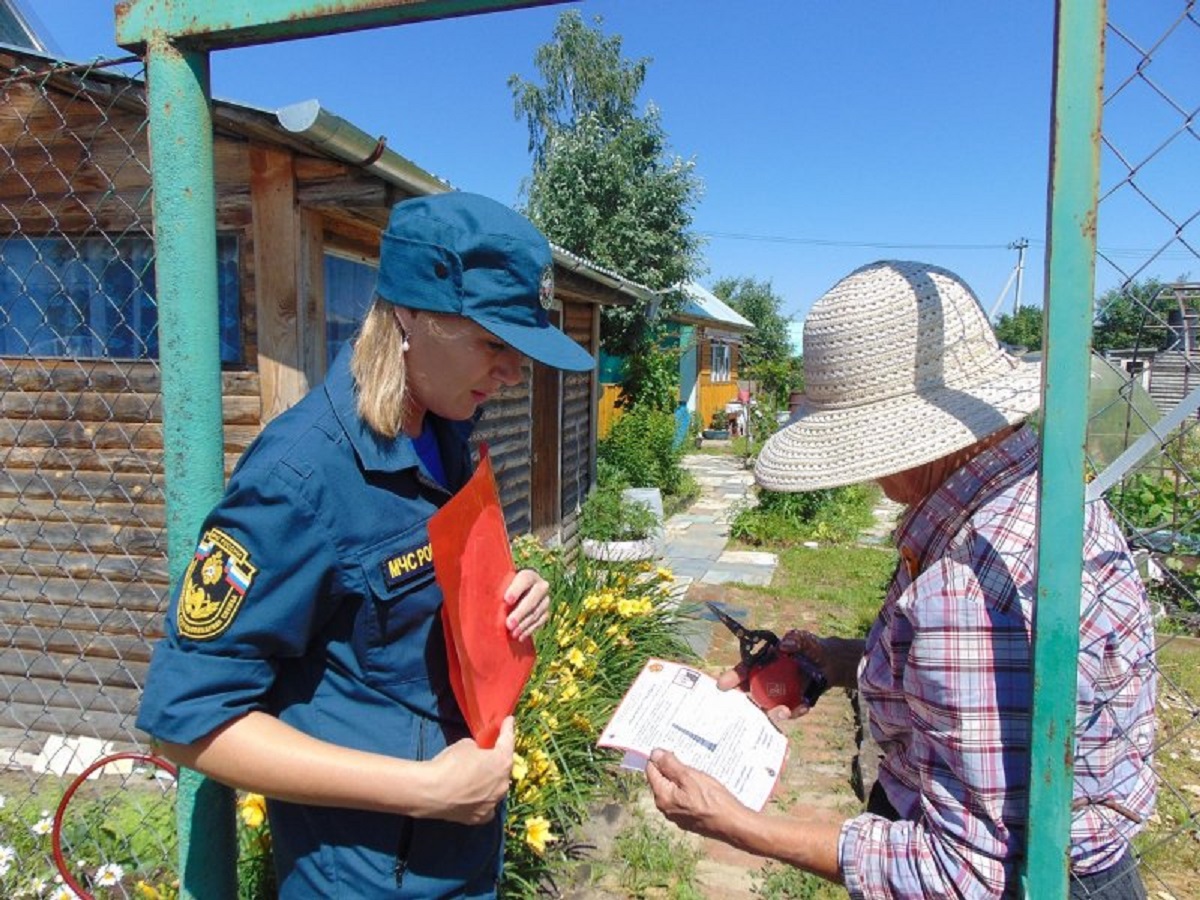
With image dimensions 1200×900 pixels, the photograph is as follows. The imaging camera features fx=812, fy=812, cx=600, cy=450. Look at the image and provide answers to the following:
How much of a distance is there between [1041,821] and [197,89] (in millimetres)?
1715

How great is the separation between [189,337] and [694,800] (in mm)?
1191

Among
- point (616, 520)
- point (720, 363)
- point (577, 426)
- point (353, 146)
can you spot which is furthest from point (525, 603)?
point (720, 363)

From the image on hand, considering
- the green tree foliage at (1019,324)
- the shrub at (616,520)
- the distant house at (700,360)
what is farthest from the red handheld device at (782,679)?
the green tree foliage at (1019,324)

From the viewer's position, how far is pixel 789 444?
1406 mm

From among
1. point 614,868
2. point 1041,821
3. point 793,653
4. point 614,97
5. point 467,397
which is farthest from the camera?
point 614,97

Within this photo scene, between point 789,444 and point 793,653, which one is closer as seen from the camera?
point 789,444

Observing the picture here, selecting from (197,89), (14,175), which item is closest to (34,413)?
(14,175)

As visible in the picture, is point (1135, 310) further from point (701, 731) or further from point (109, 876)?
point (109, 876)

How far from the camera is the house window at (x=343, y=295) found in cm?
386

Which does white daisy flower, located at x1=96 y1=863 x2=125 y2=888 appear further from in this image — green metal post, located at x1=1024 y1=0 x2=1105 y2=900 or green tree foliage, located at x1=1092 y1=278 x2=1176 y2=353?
green tree foliage, located at x1=1092 y1=278 x2=1176 y2=353

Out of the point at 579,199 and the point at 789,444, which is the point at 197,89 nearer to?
the point at 789,444

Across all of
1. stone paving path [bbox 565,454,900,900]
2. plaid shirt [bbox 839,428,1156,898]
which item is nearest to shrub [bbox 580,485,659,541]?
stone paving path [bbox 565,454,900,900]

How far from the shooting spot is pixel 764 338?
1324 inches

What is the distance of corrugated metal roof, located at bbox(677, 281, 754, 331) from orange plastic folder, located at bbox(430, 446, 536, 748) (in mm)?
14363
